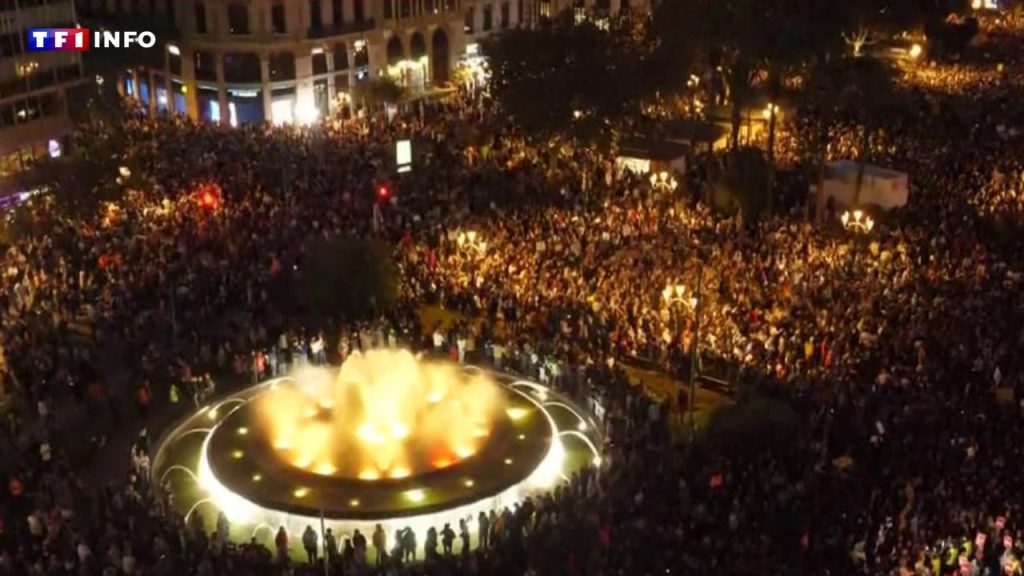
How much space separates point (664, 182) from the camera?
3947 cm

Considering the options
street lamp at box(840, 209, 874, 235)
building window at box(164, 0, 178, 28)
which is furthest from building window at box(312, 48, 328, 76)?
street lamp at box(840, 209, 874, 235)

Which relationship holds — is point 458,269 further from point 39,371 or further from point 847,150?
point 847,150

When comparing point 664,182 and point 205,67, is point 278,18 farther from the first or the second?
point 664,182

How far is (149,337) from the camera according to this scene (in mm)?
26609

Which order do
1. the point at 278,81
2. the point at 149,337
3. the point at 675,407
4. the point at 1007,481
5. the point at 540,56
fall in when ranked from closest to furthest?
1. the point at 1007,481
2. the point at 675,407
3. the point at 149,337
4. the point at 540,56
5. the point at 278,81

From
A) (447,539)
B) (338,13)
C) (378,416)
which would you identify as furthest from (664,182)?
(338,13)

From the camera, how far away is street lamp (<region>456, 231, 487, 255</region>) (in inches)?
1240

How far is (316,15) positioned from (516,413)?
126 ft

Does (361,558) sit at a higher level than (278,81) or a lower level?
lower

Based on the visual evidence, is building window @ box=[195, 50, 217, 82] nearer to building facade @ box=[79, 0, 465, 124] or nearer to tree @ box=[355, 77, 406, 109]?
building facade @ box=[79, 0, 465, 124]

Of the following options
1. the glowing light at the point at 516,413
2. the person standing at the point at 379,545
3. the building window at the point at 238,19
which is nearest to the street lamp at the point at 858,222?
the glowing light at the point at 516,413

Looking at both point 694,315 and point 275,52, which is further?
point 275,52

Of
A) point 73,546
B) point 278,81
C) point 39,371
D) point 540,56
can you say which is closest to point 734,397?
point 73,546

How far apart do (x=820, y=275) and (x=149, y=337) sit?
1689 centimetres
